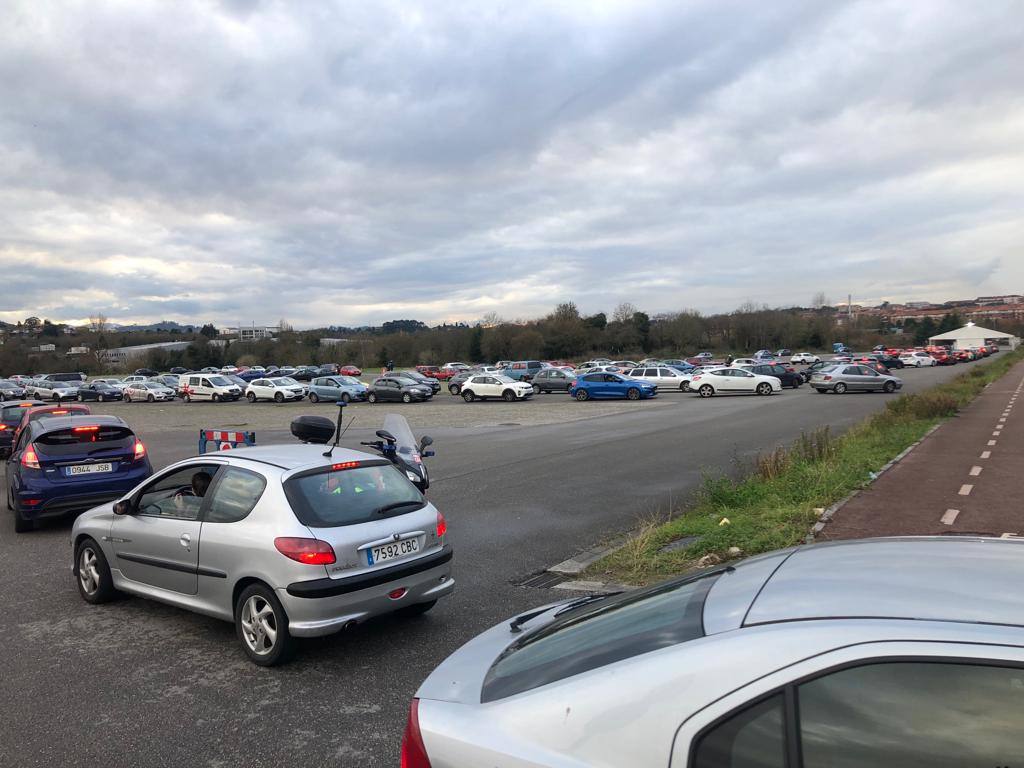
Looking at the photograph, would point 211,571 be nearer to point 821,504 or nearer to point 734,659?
point 734,659

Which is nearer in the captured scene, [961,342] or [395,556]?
[395,556]

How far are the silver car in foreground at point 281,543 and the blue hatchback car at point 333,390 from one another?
35124 millimetres

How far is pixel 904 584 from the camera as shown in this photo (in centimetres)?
191

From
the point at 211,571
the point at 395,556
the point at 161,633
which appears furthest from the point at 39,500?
the point at 395,556

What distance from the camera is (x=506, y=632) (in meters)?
2.92

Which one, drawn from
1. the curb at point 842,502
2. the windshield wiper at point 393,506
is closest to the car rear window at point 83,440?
the windshield wiper at point 393,506

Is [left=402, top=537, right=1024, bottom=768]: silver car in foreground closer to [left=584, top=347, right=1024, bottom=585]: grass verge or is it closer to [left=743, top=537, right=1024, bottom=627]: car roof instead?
[left=743, top=537, right=1024, bottom=627]: car roof

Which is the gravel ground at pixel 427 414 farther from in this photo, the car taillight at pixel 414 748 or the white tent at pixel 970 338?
the white tent at pixel 970 338

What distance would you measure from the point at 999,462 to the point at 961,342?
112290 mm

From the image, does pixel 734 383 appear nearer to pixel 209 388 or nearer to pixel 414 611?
pixel 209 388

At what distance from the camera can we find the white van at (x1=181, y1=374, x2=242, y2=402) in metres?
46.6

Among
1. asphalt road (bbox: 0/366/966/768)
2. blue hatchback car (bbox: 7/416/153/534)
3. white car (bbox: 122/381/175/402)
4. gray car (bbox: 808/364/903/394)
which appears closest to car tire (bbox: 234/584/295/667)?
asphalt road (bbox: 0/366/966/768)

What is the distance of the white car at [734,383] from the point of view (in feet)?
123

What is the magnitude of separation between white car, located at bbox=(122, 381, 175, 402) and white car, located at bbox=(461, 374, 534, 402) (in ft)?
78.3
